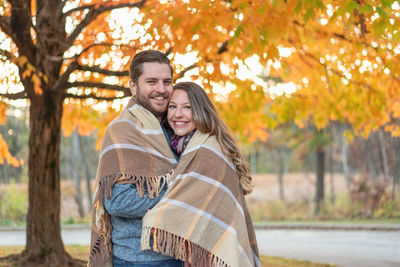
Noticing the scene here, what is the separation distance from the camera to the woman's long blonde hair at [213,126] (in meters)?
3.02

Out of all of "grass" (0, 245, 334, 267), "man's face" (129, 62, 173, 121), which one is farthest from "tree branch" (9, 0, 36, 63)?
"man's face" (129, 62, 173, 121)

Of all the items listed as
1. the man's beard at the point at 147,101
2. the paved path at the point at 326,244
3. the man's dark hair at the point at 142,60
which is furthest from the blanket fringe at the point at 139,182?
the paved path at the point at 326,244

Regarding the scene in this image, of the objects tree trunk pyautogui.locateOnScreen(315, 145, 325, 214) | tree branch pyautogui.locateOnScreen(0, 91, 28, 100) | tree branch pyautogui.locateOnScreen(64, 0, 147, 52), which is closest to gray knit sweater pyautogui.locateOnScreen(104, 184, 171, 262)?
tree branch pyautogui.locateOnScreen(64, 0, 147, 52)

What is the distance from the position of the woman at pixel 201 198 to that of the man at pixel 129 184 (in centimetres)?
9

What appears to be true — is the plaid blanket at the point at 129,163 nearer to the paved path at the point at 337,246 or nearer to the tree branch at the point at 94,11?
the tree branch at the point at 94,11

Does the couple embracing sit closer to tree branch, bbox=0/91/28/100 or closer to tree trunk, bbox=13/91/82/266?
tree branch, bbox=0/91/28/100

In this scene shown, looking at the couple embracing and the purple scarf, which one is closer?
the couple embracing

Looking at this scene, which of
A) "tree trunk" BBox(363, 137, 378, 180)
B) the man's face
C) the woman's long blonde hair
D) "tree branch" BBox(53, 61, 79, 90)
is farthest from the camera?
"tree trunk" BBox(363, 137, 378, 180)

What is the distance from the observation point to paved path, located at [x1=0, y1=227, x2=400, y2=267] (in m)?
9.34

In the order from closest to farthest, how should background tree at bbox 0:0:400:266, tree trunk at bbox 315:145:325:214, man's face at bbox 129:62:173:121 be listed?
man's face at bbox 129:62:173:121
background tree at bbox 0:0:400:266
tree trunk at bbox 315:145:325:214

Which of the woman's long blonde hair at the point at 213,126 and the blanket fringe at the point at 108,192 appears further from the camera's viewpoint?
the woman's long blonde hair at the point at 213,126

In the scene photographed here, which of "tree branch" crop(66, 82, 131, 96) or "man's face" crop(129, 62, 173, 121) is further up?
"tree branch" crop(66, 82, 131, 96)

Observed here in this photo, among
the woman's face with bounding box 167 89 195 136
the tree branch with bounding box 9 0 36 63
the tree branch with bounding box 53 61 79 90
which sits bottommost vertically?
the woman's face with bounding box 167 89 195 136

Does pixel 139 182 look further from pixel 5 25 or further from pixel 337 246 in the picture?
pixel 337 246
